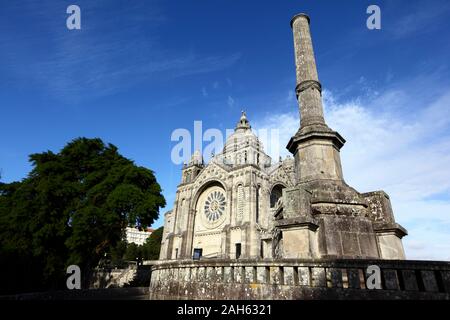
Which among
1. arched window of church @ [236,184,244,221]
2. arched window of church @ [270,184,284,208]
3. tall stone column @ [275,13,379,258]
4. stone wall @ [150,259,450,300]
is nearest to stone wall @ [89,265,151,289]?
arched window of church @ [236,184,244,221]

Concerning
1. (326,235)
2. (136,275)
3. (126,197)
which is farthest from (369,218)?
(136,275)

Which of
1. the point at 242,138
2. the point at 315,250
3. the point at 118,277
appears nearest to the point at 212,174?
the point at 242,138

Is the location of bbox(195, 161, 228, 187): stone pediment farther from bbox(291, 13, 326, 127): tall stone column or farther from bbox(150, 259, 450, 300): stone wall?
bbox(150, 259, 450, 300): stone wall

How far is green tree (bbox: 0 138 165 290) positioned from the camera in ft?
62.8

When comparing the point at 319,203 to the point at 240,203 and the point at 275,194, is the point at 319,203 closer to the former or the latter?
the point at 240,203

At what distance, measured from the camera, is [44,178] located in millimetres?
20734

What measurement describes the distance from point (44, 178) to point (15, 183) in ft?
23.6

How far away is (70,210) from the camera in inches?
803

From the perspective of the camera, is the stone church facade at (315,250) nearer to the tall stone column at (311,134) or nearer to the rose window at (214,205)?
the tall stone column at (311,134)

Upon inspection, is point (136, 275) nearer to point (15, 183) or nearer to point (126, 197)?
point (126, 197)

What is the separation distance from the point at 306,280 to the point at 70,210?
20.7 m

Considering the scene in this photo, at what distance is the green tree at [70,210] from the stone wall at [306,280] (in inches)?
605

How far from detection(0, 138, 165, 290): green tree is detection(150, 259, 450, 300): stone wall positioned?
50.4ft

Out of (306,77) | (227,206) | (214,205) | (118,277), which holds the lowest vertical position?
(118,277)
